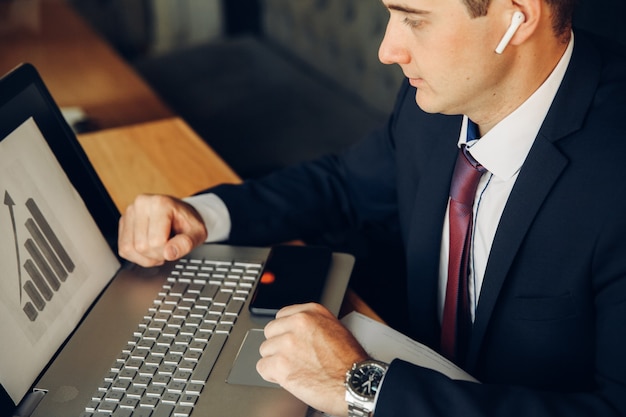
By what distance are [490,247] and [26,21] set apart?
7.15ft

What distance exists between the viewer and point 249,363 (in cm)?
94

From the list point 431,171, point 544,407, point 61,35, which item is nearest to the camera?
point 544,407

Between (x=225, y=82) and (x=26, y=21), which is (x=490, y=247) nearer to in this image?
(x=225, y=82)

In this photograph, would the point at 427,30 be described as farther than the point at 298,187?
No

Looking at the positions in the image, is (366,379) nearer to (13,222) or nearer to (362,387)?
(362,387)

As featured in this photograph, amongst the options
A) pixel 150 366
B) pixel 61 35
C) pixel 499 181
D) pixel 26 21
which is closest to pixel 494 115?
pixel 499 181

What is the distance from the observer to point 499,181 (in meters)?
1.12

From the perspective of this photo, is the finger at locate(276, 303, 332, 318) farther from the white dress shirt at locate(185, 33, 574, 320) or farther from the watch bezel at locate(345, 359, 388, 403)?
the white dress shirt at locate(185, 33, 574, 320)

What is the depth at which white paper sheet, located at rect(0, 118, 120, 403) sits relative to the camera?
90 cm

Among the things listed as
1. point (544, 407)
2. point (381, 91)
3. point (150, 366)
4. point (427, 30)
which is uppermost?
point (427, 30)

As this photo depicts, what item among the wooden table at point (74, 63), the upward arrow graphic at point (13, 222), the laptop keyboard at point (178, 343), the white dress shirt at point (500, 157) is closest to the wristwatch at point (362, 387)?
the laptop keyboard at point (178, 343)

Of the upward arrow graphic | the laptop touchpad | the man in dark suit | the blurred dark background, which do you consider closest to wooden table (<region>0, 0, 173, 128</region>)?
the blurred dark background

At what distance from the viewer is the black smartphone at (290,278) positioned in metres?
1.04

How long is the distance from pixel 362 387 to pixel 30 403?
0.38m
